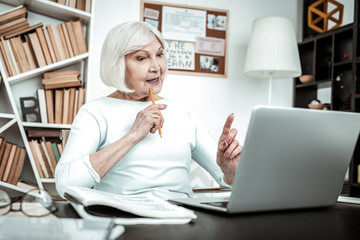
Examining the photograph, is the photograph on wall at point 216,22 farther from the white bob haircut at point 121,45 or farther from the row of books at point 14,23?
the white bob haircut at point 121,45

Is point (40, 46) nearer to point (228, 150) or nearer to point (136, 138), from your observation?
point (136, 138)

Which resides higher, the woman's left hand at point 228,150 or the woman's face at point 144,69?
the woman's face at point 144,69

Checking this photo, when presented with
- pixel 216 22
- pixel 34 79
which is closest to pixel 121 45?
pixel 34 79

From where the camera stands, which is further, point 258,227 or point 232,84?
point 232,84

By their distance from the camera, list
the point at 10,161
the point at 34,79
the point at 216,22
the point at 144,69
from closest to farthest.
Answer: the point at 144,69 < the point at 10,161 < the point at 34,79 < the point at 216,22

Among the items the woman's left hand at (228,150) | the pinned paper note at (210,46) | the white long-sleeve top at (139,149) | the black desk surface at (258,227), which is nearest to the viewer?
the black desk surface at (258,227)

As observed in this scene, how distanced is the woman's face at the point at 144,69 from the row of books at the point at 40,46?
53.6 inches

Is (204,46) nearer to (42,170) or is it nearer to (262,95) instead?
(262,95)

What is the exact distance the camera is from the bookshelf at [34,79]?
2559 mm

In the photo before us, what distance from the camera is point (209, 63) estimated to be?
3.45 m

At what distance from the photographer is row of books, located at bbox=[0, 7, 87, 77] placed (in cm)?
255

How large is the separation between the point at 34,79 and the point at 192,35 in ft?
4.49

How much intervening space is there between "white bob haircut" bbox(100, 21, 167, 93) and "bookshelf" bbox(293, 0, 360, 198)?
2079mm

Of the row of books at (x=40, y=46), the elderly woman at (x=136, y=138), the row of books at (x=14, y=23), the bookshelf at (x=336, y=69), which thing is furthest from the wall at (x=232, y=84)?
the elderly woman at (x=136, y=138)
